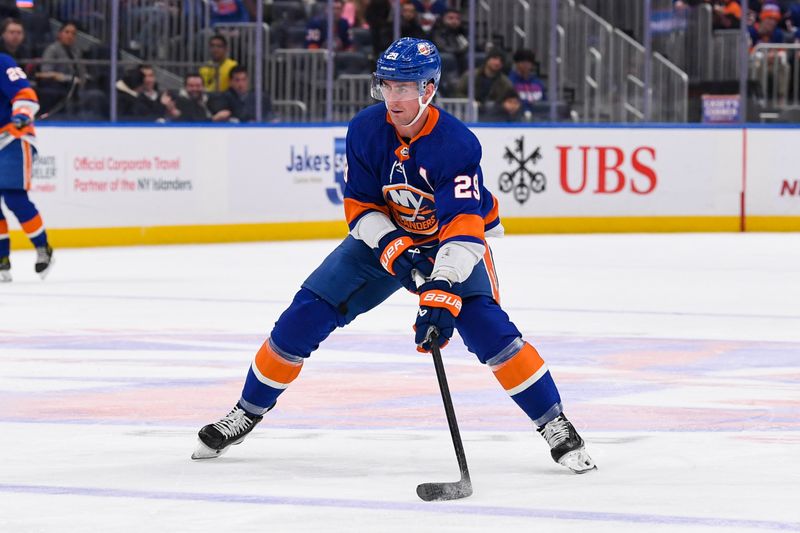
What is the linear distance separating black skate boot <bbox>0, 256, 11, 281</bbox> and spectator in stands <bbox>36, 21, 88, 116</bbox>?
2.76 metres

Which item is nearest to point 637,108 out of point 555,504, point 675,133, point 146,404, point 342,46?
point 675,133

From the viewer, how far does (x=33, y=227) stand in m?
10.4

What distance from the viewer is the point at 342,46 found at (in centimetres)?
1490

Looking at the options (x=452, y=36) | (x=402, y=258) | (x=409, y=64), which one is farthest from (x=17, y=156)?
(x=409, y=64)

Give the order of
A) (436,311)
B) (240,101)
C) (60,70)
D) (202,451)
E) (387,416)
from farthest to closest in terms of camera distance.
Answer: (240,101) → (60,70) → (387,416) → (202,451) → (436,311)

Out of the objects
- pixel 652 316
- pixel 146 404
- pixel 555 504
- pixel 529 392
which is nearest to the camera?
pixel 555 504

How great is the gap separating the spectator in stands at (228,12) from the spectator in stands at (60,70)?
4.77ft

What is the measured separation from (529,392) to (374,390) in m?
1.51

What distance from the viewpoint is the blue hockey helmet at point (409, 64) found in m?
4.16

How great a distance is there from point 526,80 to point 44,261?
259 inches

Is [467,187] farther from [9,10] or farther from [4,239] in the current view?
[9,10]

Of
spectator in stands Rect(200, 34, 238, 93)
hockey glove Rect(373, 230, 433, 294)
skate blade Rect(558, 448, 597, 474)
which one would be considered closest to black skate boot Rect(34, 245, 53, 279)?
spectator in stands Rect(200, 34, 238, 93)

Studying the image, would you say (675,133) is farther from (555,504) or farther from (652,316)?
(555,504)

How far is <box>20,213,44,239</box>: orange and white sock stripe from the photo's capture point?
33.9ft
